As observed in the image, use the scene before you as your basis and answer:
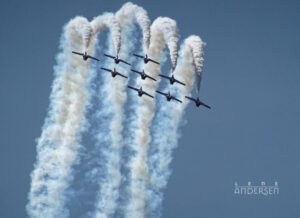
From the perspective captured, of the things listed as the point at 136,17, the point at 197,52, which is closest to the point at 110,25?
the point at 136,17

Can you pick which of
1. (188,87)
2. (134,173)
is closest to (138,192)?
(134,173)

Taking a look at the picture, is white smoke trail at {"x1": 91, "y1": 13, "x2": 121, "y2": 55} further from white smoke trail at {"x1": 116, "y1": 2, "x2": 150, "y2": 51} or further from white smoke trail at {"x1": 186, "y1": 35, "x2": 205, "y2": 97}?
white smoke trail at {"x1": 186, "y1": 35, "x2": 205, "y2": 97}

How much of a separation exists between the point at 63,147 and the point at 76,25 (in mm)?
12971

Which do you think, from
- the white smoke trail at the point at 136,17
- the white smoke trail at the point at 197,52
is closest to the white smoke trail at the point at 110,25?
the white smoke trail at the point at 136,17

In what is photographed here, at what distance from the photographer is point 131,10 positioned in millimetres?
150625

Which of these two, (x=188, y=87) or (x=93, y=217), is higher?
(x=188, y=87)

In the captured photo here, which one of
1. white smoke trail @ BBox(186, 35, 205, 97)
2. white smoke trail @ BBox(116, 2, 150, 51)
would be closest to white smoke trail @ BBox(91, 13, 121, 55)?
white smoke trail @ BBox(116, 2, 150, 51)

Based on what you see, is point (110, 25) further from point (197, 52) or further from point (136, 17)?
point (197, 52)

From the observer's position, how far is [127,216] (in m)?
156

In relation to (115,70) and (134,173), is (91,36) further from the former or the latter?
(134,173)

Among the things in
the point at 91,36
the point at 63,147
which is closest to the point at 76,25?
the point at 91,36

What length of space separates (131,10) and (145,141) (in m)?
14.8

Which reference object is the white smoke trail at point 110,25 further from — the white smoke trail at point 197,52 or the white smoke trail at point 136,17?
the white smoke trail at point 197,52

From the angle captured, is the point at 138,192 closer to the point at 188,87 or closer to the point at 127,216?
the point at 127,216
